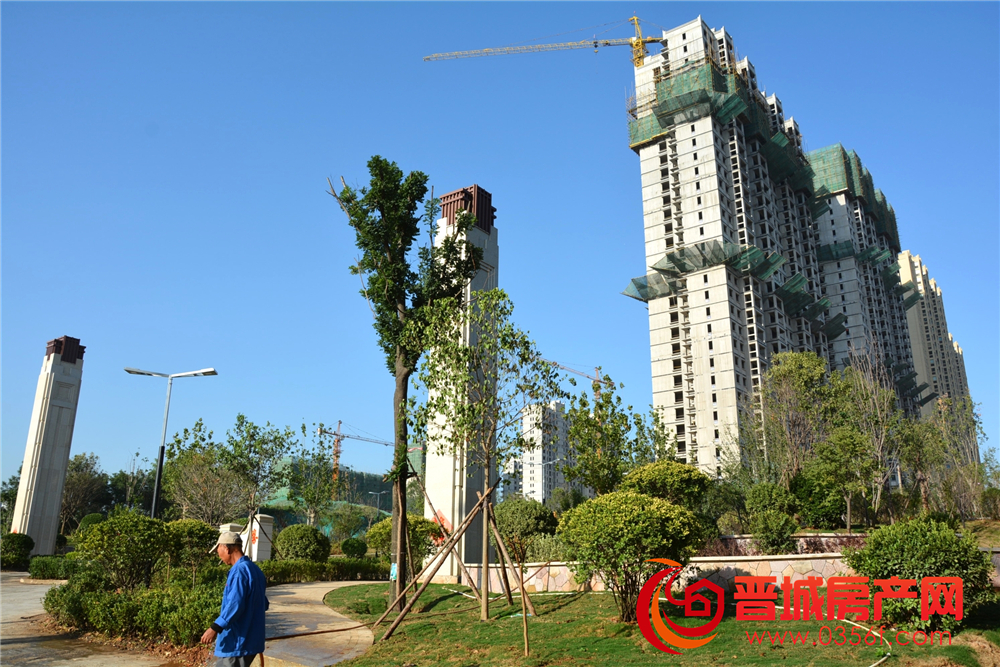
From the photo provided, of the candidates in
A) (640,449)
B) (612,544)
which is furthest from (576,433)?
(612,544)

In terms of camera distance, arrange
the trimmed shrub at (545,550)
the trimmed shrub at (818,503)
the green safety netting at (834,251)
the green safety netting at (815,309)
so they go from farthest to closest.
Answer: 1. the green safety netting at (834,251)
2. the green safety netting at (815,309)
3. the trimmed shrub at (818,503)
4. the trimmed shrub at (545,550)

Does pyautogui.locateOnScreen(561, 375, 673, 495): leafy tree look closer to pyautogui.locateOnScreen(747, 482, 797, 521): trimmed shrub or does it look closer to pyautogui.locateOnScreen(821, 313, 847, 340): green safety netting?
pyautogui.locateOnScreen(747, 482, 797, 521): trimmed shrub

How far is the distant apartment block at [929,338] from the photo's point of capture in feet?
431

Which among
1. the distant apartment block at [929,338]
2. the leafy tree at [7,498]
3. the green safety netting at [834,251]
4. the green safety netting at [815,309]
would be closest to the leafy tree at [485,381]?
the leafy tree at [7,498]

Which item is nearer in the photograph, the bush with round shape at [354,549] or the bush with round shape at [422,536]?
the bush with round shape at [422,536]

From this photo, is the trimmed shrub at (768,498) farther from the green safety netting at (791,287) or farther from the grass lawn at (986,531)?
the green safety netting at (791,287)

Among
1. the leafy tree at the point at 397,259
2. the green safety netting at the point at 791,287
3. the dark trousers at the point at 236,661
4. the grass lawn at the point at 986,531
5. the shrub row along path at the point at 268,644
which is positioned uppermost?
the green safety netting at the point at 791,287

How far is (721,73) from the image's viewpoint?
80.8 metres

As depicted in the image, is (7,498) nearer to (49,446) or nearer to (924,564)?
(49,446)

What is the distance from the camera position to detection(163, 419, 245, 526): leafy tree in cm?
3062

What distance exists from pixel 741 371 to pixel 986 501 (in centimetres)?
4223

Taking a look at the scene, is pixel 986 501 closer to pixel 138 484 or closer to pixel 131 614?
pixel 131 614

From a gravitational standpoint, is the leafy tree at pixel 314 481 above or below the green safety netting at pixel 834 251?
below

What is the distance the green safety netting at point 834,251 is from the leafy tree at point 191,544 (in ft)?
304
